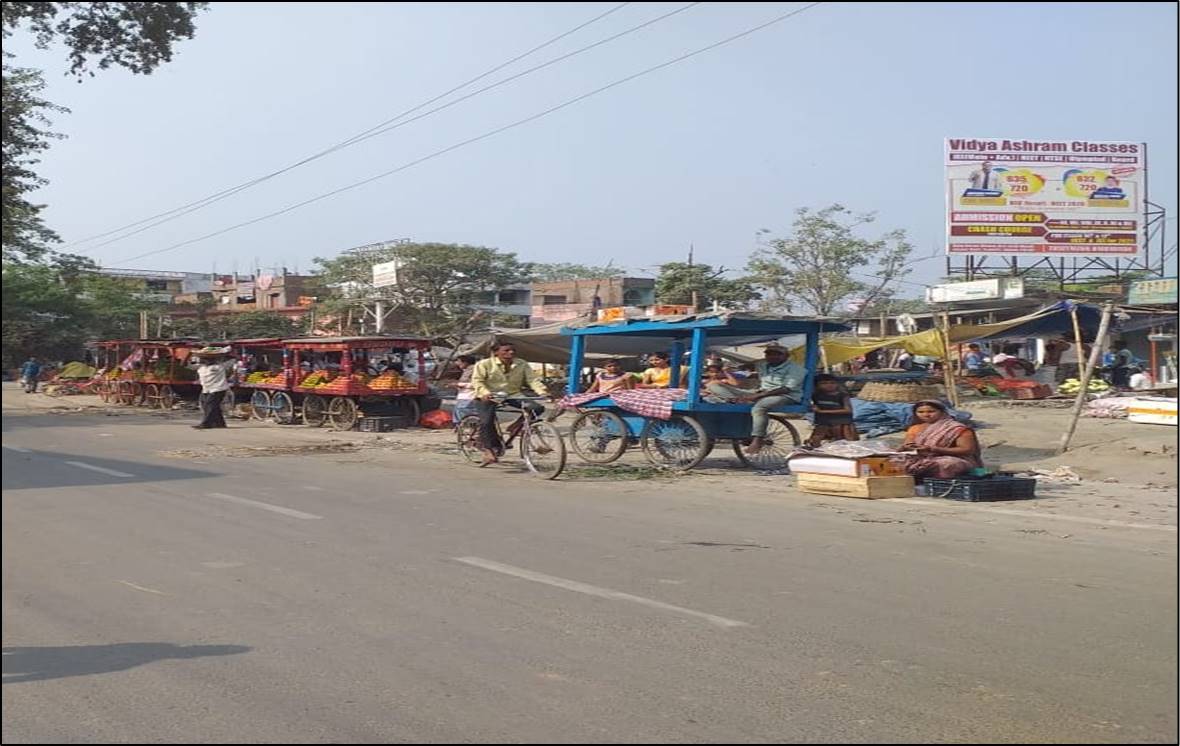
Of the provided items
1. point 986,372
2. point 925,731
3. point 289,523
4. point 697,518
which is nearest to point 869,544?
point 697,518

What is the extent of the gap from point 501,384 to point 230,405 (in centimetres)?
1325

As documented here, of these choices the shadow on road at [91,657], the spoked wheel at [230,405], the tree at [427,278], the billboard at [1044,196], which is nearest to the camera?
the shadow on road at [91,657]

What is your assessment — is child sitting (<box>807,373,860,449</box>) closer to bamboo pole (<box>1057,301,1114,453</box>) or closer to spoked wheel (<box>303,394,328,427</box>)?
bamboo pole (<box>1057,301,1114,453</box>)

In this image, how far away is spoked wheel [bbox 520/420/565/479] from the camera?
1170 centimetres

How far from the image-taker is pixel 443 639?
490cm

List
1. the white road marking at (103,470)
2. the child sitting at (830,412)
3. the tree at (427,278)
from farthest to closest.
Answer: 1. the tree at (427,278)
2. the child sitting at (830,412)
3. the white road marking at (103,470)

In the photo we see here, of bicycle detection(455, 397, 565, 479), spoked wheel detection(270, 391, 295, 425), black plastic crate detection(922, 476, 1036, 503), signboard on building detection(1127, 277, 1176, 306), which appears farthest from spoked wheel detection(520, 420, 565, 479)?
signboard on building detection(1127, 277, 1176, 306)

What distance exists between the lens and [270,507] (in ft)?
29.5

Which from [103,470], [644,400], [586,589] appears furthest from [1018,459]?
[103,470]

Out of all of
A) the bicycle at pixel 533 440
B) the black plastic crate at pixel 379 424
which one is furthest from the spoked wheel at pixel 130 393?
the bicycle at pixel 533 440

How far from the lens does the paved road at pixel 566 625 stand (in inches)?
152

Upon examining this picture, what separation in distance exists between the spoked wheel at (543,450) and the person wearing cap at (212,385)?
28.2 ft

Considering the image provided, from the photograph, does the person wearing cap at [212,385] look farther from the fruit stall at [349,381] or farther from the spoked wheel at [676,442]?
the spoked wheel at [676,442]

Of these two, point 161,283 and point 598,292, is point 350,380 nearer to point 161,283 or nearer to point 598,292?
point 161,283
